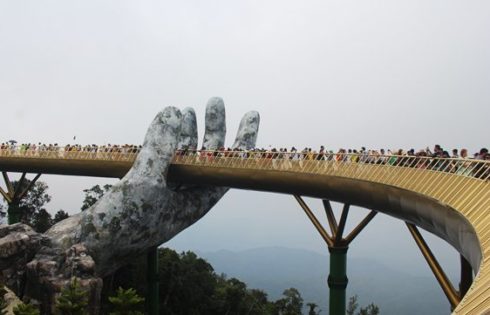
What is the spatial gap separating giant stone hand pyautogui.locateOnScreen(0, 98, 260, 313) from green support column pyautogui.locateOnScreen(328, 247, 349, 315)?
10.6 meters

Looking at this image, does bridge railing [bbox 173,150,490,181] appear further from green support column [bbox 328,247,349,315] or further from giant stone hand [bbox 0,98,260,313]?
green support column [bbox 328,247,349,315]

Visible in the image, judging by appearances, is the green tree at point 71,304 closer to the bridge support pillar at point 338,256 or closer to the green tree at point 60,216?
the bridge support pillar at point 338,256

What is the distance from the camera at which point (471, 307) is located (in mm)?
5203

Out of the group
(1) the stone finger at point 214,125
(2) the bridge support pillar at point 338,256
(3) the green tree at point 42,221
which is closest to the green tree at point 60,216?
(3) the green tree at point 42,221

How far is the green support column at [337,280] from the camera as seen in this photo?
2053 centimetres

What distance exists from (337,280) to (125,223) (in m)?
11.6

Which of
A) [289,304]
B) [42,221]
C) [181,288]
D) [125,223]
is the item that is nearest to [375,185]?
[125,223]

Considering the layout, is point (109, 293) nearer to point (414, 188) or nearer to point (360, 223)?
point (360, 223)

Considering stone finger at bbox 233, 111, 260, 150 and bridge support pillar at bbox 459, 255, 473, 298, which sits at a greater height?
stone finger at bbox 233, 111, 260, 150

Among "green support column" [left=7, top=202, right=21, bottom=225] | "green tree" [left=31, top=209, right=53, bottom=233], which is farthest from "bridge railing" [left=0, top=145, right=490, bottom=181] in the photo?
"green tree" [left=31, top=209, right=53, bottom=233]

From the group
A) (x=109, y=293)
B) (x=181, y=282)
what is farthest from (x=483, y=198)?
(x=181, y=282)

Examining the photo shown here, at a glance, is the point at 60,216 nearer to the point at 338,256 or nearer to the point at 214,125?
the point at 214,125

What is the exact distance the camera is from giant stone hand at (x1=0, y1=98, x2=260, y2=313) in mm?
23266

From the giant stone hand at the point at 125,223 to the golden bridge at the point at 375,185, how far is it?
5.02ft
